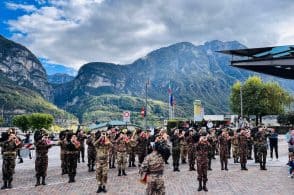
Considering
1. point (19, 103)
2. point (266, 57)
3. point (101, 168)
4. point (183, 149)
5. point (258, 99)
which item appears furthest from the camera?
point (19, 103)

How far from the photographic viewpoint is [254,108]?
7088 centimetres

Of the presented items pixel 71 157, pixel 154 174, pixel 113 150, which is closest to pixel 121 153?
pixel 71 157

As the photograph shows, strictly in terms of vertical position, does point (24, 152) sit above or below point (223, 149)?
below

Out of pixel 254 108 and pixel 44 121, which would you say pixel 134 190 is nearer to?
pixel 254 108

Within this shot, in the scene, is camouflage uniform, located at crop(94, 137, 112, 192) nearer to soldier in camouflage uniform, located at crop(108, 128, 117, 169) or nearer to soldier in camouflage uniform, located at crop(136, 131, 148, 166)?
soldier in camouflage uniform, located at crop(108, 128, 117, 169)

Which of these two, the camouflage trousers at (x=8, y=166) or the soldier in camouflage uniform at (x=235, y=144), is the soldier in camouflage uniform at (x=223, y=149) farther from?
the camouflage trousers at (x=8, y=166)

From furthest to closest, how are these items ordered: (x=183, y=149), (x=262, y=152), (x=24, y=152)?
(x=24, y=152) → (x=183, y=149) → (x=262, y=152)

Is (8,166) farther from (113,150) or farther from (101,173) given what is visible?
(113,150)

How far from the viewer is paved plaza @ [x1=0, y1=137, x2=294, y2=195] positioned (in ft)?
39.4

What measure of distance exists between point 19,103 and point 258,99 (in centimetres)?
11821

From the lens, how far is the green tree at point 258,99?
71.1 m

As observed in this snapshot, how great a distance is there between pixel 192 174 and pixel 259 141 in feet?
10.4

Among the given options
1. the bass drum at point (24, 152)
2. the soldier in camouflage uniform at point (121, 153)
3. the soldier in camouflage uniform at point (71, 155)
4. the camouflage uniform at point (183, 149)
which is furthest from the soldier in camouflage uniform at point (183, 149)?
the bass drum at point (24, 152)

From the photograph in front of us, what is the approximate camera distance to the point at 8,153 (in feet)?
42.2
